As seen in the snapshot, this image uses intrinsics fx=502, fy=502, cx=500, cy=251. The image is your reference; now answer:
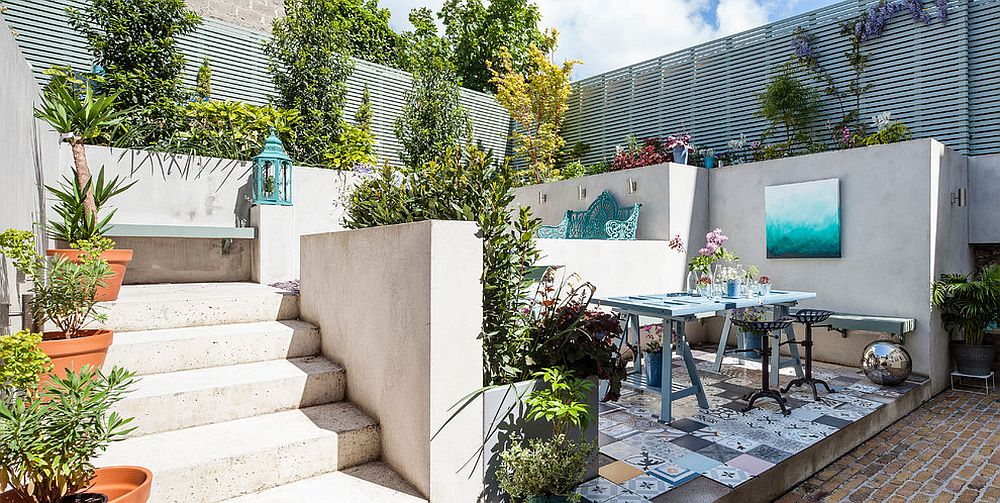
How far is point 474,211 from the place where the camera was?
2.55 m

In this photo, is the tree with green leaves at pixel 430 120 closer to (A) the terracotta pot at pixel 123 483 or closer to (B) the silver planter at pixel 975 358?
(A) the terracotta pot at pixel 123 483

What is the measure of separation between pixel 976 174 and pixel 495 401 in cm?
652

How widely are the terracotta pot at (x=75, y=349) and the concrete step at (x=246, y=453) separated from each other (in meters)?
0.42

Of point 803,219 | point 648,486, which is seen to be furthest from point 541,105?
point 648,486

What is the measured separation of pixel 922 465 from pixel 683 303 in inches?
74.7

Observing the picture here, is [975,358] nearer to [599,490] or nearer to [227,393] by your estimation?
[599,490]

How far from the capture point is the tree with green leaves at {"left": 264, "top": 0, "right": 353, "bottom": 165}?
6168 millimetres

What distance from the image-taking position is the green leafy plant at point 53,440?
1.47 metres

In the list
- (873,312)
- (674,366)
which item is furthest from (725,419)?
(873,312)

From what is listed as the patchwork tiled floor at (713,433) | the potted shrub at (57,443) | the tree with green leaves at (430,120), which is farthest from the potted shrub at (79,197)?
the tree with green leaves at (430,120)

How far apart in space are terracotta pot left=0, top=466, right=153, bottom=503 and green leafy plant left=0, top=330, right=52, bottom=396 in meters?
0.39

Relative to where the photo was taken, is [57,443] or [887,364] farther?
[887,364]

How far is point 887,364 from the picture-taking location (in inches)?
190

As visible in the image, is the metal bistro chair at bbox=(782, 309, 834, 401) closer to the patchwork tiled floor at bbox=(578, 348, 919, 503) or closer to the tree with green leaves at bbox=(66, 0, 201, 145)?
the patchwork tiled floor at bbox=(578, 348, 919, 503)
